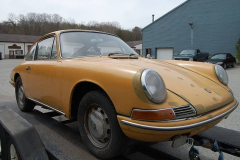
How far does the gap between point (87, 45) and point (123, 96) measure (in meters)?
1.46

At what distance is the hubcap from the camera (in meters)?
1.79

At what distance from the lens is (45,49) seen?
123 inches

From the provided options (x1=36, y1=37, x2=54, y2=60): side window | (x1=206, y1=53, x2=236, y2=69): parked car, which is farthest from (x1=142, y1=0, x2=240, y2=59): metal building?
(x1=36, y1=37, x2=54, y2=60): side window

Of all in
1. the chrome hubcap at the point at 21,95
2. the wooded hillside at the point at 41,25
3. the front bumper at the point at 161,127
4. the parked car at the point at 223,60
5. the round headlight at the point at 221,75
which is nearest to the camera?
the front bumper at the point at 161,127

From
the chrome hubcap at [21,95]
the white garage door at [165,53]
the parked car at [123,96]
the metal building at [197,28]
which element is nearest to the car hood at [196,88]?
the parked car at [123,96]

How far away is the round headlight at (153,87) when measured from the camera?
58.1 inches

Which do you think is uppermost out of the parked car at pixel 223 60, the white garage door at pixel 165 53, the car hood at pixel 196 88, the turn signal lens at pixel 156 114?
the white garage door at pixel 165 53

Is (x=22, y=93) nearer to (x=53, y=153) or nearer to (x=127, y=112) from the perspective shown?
(x=53, y=153)

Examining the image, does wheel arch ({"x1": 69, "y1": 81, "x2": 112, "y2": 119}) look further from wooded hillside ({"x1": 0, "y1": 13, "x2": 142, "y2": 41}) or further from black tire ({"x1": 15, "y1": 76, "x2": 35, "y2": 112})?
wooded hillside ({"x1": 0, "y1": 13, "x2": 142, "y2": 41})

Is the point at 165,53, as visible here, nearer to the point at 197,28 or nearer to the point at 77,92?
the point at 197,28

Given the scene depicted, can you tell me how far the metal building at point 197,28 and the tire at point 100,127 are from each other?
23.0 meters

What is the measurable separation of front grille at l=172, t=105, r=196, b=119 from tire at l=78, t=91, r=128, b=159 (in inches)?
20.0

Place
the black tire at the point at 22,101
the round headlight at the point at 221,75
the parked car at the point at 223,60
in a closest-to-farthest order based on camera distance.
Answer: the round headlight at the point at 221,75, the black tire at the point at 22,101, the parked car at the point at 223,60

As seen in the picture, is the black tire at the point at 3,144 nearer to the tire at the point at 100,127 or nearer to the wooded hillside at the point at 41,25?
the tire at the point at 100,127
